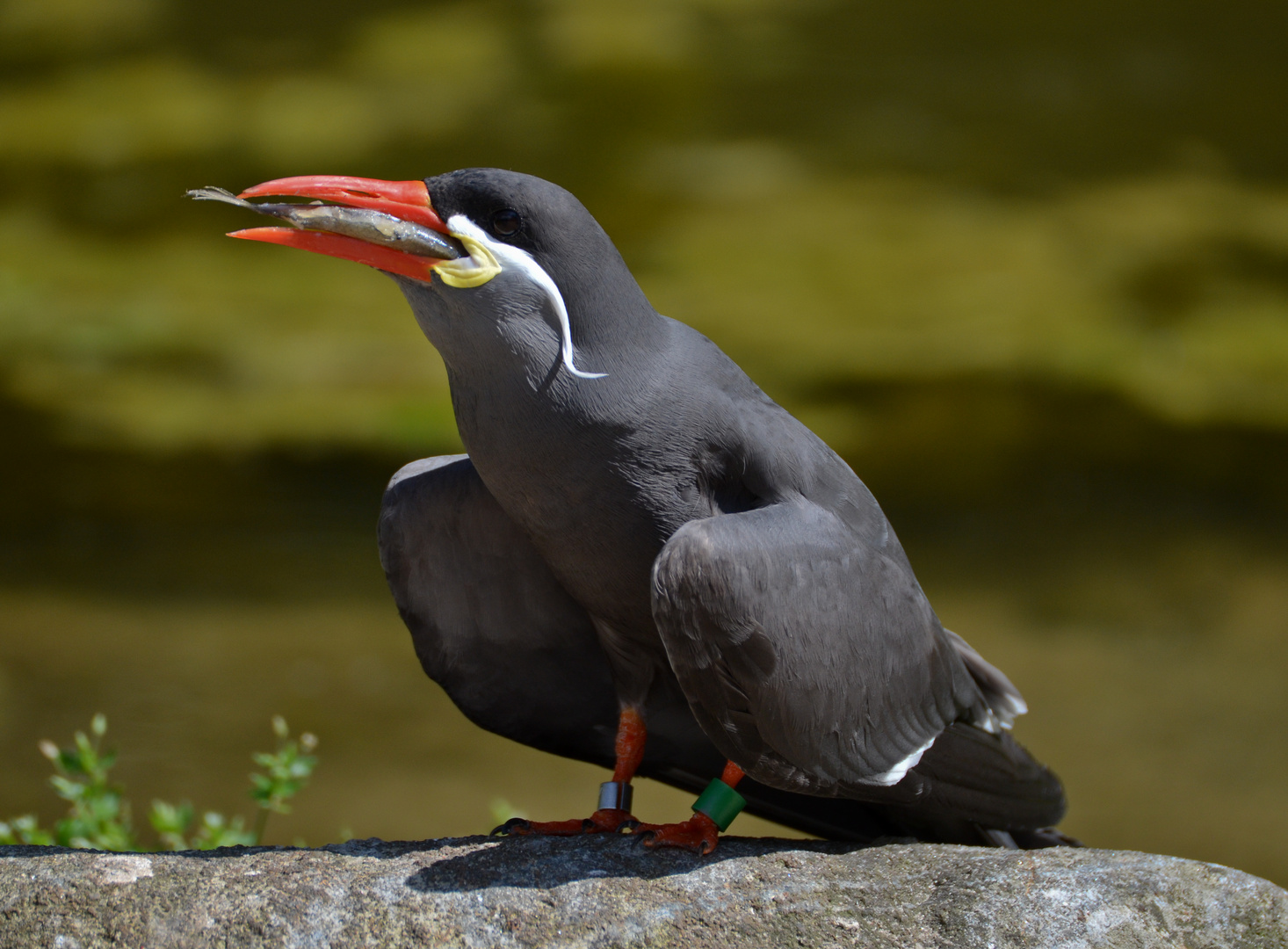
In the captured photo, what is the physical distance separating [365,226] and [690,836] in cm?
103

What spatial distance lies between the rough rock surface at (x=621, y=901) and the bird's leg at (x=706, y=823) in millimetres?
28

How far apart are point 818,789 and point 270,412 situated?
3941 millimetres

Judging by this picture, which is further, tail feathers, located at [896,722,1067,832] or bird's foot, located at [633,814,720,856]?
tail feathers, located at [896,722,1067,832]

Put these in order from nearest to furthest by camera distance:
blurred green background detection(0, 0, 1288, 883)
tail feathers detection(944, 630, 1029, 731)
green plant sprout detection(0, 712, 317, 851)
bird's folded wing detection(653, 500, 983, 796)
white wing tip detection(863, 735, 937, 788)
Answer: bird's folded wing detection(653, 500, 983, 796) → white wing tip detection(863, 735, 937, 788) → tail feathers detection(944, 630, 1029, 731) → green plant sprout detection(0, 712, 317, 851) → blurred green background detection(0, 0, 1288, 883)

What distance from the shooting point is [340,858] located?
1.74m

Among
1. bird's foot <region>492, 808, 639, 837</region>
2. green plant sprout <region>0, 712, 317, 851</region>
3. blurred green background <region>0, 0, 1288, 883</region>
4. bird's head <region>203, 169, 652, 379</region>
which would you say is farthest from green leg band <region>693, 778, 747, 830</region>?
blurred green background <region>0, 0, 1288, 883</region>

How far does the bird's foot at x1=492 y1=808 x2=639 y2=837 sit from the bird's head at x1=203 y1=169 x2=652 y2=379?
74cm

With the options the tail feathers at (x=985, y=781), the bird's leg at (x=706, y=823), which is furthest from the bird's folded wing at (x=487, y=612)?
the tail feathers at (x=985, y=781)

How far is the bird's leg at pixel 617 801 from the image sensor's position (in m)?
1.87

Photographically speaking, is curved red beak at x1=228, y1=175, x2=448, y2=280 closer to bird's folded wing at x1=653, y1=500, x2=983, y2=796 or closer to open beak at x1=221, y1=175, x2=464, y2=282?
open beak at x1=221, y1=175, x2=464, y2=282

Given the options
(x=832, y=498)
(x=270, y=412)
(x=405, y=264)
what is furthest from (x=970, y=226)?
(x=405, y=264)

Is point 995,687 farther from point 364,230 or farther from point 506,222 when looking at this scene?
point 364,230

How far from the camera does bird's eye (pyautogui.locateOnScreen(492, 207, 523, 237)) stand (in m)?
1.64

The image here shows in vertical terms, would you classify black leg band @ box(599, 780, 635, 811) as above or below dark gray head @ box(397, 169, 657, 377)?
below
